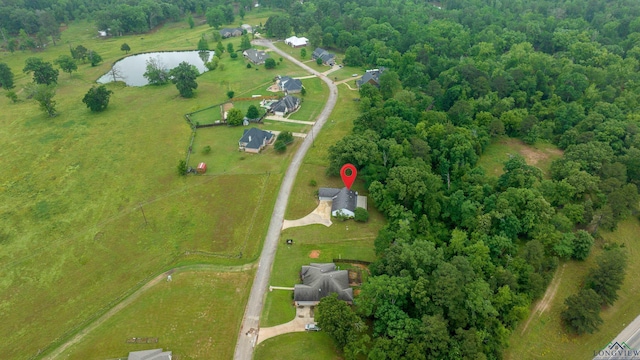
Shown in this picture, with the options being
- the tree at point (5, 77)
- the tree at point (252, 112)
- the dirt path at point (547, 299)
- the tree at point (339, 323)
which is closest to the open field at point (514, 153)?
the dirt path at point (547, 299)

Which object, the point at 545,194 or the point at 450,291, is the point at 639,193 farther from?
the point at 450,291

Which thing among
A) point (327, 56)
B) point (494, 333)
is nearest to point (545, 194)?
point (494, 333)

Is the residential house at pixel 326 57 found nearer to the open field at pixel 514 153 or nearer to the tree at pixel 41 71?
the open field at pixel 514 153

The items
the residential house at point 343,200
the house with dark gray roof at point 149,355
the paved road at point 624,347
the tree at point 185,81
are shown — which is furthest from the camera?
the tree at point 185,81

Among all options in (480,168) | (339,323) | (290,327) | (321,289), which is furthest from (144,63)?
(339,323)

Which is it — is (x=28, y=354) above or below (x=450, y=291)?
below

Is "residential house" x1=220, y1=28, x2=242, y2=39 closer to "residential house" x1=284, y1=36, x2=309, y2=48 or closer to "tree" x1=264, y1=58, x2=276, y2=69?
"residential house" x1=284, y1=36, x2=309, y2=48
